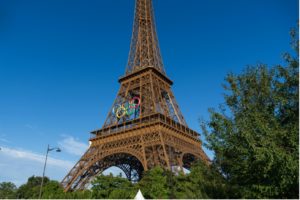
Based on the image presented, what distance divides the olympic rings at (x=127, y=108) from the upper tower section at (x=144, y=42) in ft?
22.1

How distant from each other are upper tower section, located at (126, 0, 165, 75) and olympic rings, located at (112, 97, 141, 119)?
6732 millimetres

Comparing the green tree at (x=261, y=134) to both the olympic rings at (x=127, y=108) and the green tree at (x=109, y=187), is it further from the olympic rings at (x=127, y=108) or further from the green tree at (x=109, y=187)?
the olympic rings at (x=127, y=108)

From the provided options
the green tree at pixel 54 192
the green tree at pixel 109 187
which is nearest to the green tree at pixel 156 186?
the green tree at pixel 109 187

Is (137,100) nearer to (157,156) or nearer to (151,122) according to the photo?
(151,122)

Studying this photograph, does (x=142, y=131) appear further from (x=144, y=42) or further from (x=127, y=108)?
(x=144, y=42)

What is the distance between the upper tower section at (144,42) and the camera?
51344mm

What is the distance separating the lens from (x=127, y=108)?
45.8 metres

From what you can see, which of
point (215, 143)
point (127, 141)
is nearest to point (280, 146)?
point (215, 143)

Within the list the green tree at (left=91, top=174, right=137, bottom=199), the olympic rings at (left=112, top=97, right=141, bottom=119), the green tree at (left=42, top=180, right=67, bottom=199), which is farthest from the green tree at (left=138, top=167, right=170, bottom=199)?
the olympic rings at (left=112, top=97, right=141, bottom=119)

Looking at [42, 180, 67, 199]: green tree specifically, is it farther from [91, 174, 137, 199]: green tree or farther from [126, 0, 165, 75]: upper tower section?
[126, 0, 165, 75]: upper tower section

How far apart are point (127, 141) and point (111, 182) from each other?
27.5 feet

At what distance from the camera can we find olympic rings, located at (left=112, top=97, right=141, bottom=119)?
147ft

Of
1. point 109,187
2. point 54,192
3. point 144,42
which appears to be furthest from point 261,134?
point 144,42

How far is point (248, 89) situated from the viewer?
13672 millimetres
